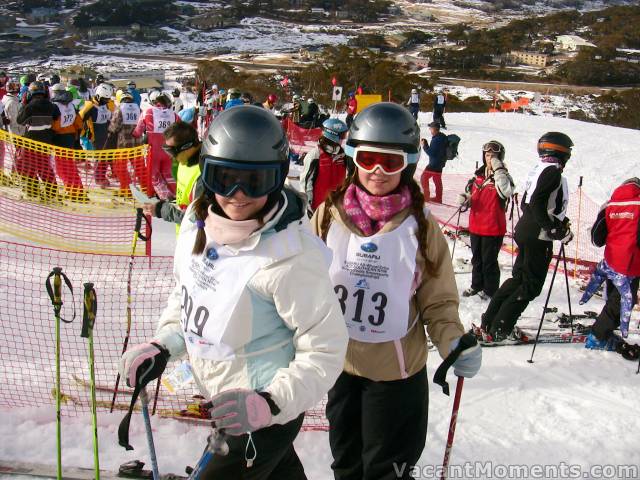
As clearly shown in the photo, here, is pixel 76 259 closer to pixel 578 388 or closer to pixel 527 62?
pixel 578 388

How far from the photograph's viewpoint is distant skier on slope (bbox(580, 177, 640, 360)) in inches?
178

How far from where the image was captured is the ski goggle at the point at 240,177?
1.88 meters

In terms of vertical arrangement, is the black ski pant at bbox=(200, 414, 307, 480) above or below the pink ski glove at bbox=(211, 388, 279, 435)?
below

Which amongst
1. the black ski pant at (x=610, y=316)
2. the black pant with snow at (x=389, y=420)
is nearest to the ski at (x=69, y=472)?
the black pant with snow at (x=389, y=420)

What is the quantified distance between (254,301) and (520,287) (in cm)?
350

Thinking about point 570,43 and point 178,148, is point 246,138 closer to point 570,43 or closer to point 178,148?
point 178,148

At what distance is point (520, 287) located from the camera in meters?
4.78

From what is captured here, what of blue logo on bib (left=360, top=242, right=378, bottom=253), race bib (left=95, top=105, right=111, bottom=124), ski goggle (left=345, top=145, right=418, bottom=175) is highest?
ski goggle (left=345, top=145, right=418, bottom=175)

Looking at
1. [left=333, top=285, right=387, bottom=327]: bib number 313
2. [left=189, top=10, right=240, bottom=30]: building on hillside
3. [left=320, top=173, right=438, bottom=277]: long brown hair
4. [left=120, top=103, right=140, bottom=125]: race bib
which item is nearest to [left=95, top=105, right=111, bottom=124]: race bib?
[left=120, top=103, right=140, bottom=125]: race bib

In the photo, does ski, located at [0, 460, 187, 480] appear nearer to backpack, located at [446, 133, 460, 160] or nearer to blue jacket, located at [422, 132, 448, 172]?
blue jacket, located at [422, 132, 448, 172]

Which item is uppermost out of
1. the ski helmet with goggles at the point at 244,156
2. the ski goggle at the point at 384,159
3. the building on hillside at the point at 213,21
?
the ski helmet with goggles at the point at 244,156

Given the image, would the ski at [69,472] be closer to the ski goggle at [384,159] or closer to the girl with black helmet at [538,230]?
the ski goggle at [384,159]

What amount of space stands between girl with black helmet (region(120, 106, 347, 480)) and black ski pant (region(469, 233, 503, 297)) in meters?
4.04

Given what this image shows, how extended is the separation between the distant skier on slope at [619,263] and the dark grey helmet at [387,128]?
2.85m
